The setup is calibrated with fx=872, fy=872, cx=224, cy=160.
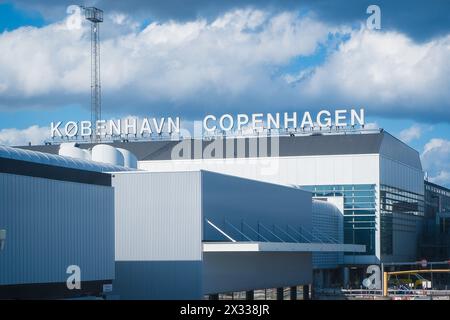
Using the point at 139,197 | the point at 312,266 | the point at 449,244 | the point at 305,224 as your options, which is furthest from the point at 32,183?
the point at 449,244

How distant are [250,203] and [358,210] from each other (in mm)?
38374

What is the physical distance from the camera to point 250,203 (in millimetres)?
74438

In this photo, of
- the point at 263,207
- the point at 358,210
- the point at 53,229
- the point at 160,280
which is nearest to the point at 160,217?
the point at 160,280

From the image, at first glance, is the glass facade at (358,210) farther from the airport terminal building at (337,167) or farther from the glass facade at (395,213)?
the glass facade at (395,213)

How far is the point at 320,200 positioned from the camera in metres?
105

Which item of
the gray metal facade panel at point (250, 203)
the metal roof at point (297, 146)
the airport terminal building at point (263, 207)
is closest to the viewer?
the airport terminal building at point (263, 207)

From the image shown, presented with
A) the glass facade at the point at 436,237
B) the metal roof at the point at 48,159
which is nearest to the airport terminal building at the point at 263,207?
the metal roof at the point at 48,159

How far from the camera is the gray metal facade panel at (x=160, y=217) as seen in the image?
209ft

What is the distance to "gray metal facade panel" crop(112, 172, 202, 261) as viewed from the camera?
209 ft

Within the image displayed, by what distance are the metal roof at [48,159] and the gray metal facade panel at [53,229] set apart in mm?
3913

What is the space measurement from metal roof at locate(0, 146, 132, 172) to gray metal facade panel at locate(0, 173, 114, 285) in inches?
154

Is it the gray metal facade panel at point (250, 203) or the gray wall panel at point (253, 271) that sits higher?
the gray metal facade panel at point (250, 203)
